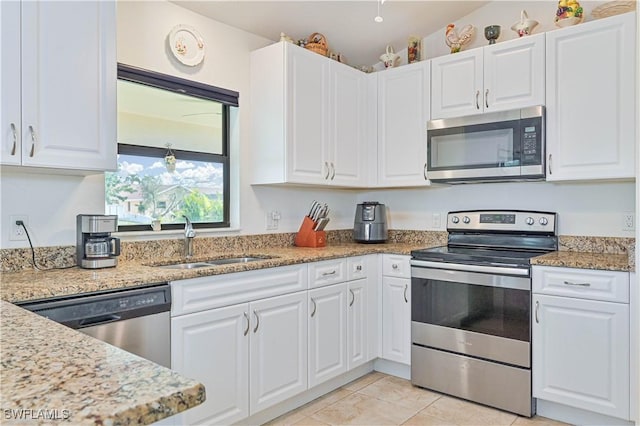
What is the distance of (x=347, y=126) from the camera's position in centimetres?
342

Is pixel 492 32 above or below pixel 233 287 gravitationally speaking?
above

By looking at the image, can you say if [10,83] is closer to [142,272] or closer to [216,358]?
[142,272]

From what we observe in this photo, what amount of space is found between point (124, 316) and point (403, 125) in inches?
94.9

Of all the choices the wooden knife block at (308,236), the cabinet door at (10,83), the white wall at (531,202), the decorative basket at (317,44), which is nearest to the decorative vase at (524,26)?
the white wall at (531,202)

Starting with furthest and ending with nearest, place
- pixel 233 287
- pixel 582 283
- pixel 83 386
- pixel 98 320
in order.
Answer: pixel 582 283, pixel 233 287, pixel 98 320, pixel 83 386

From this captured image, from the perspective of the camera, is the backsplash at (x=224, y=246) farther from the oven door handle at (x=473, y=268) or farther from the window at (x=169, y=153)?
the oven door handle at (x=473, y=268)

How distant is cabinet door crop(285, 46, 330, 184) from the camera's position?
2.99 metres

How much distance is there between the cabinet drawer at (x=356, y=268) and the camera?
2967mm

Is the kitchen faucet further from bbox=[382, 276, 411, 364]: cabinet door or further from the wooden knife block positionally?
bbox=[382, 276, 411, 364]: cabinet door

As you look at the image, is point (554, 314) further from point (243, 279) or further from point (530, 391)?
point (243, 279)

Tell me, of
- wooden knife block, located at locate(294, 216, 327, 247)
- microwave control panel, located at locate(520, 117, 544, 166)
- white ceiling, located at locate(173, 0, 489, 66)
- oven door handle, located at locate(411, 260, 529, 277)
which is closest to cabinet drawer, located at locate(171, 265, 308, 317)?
wooden knife block, located at locate(294, 216, 327, 247)

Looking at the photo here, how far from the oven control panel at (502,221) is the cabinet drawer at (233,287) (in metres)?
1.39

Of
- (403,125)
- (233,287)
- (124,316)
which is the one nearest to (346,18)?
(403,125)

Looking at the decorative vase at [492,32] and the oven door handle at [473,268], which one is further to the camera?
the decorative vase at [492,32]
